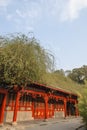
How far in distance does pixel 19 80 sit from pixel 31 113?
29.6 feet

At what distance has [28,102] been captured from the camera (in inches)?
983

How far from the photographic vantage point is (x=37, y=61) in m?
17.7

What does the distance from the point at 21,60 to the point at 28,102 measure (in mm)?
9030

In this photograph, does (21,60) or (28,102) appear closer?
(21,60)

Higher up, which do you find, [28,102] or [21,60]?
[21,60]

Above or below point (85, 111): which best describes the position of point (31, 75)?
above

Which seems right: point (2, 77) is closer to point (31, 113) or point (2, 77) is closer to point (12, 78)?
point (12, 78)

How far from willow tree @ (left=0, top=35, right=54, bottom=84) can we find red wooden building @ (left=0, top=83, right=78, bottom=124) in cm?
174

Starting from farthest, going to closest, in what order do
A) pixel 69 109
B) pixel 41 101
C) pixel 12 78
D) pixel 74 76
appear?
Answer: pixel 74 76 < pixel 69 109 < pixel 41 101 < pixel 12 78

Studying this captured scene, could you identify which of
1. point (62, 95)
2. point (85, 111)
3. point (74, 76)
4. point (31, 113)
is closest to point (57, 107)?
point (62, 95)

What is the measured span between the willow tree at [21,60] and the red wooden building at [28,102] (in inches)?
68.4

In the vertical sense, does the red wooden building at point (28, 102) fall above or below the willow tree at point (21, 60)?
below

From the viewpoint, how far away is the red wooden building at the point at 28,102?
19341mm

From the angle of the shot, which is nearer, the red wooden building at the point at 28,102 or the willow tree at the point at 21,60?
the willow tree at the point at 21,60
